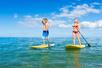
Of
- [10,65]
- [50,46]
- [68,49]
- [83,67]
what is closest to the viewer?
[83,67]

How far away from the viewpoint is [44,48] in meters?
28.7

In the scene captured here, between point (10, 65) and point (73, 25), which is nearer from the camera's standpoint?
point (10, 65)

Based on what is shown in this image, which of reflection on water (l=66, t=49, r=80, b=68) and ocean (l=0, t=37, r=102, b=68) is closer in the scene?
ocean (l=0, t=37, r=102, b=68)

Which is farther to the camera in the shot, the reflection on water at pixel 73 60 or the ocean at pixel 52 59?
the reflection on water at pixel 73 60

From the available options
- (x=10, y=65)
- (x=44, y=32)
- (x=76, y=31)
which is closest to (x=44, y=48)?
(x=44, y=32)

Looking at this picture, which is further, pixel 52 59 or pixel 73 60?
pixel 52 59

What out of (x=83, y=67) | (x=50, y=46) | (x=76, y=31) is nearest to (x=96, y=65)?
(x=83, y=67)

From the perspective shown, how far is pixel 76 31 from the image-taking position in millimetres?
28312

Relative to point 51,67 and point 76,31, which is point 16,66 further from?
point 76,31

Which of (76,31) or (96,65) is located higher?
(76,31)

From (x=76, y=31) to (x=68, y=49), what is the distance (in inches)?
101

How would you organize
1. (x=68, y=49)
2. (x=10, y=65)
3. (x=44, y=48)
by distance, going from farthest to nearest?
(x=44, y=48), (x=68, y=49), (x=10, y=65)

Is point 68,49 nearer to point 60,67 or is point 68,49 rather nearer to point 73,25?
point 73,25

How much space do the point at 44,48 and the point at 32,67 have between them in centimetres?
1303
